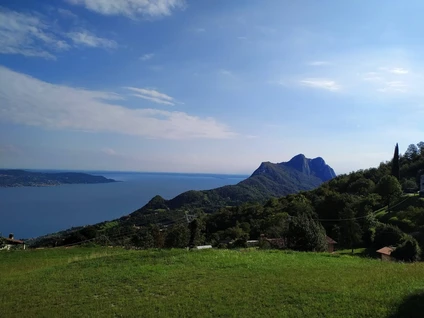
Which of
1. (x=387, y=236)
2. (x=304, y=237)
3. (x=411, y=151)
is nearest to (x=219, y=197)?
(x=411, y=151)

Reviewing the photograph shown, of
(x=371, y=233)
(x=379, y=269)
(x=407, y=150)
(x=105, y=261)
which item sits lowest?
(x=371, y=233)

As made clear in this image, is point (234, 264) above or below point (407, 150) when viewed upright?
below

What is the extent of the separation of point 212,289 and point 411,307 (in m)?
4.80

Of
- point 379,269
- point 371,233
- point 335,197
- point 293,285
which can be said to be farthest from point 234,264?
point 335,197

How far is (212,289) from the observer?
897 cm

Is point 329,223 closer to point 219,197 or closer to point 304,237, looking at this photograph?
point 304,237

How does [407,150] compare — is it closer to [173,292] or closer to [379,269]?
[379,269]

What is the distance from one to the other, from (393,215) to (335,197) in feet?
44.4

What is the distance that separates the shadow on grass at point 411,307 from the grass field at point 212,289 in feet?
0.06

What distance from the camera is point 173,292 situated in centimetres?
907

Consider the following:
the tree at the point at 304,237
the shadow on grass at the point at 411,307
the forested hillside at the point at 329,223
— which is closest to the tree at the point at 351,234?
the forested hillside at the point at 329,223

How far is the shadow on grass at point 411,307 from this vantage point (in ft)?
21.6

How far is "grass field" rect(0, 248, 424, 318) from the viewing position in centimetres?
736

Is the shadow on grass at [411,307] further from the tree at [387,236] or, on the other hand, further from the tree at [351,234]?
the tree at [351,234]
